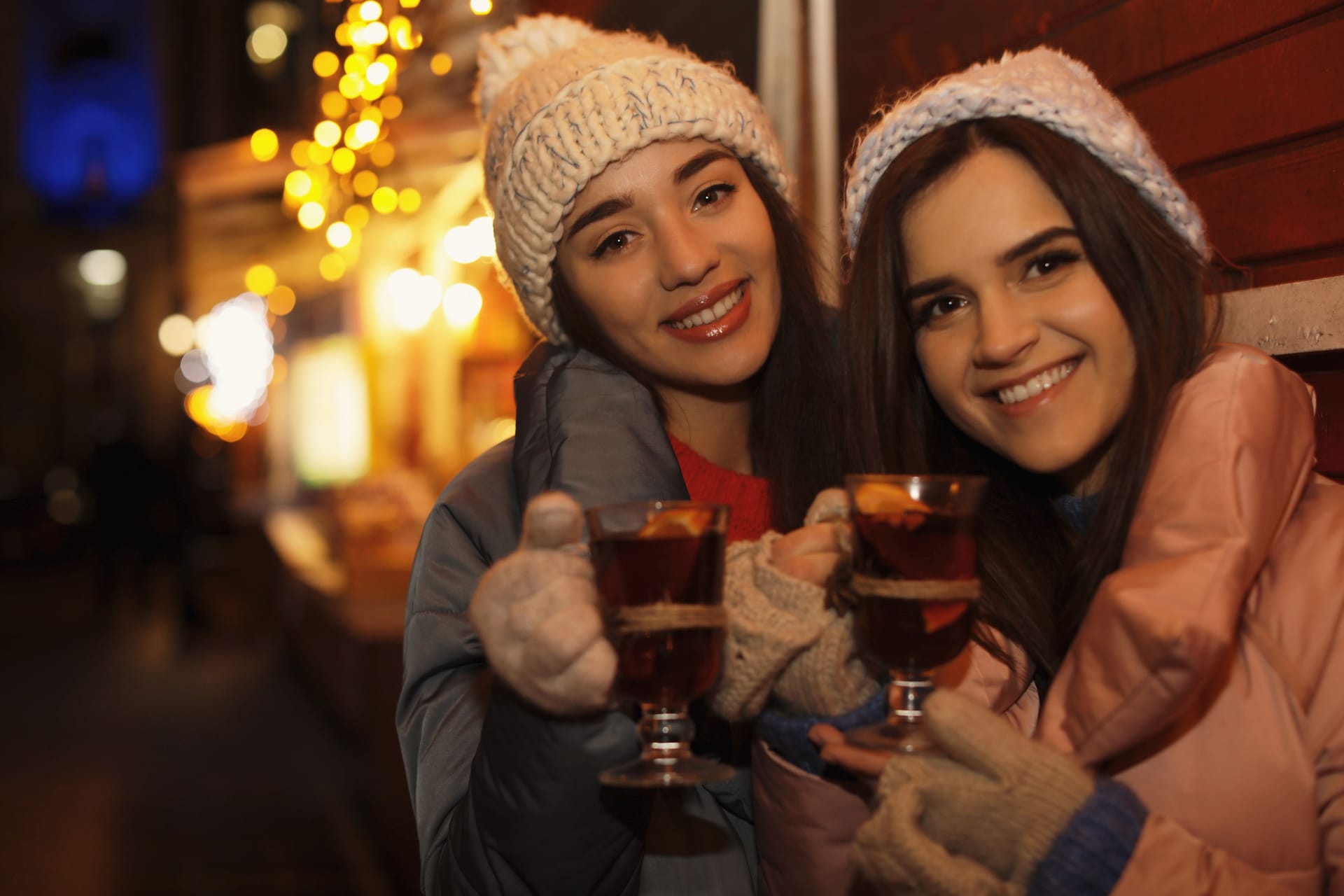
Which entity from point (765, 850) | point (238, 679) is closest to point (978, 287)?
point (765, 850)

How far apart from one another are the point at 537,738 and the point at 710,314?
95 centimetres

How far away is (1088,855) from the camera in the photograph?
4.02 ft

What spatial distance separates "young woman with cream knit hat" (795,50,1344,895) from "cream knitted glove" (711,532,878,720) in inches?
6.6

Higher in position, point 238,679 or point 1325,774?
point 1325,774

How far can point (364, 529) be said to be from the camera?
597 centimetres

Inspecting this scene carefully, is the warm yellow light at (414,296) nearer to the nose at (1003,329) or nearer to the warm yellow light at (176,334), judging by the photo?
the nose at (1003,329)

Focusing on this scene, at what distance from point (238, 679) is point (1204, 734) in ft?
26.2

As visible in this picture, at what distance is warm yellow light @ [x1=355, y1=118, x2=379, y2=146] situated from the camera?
15.6 ft

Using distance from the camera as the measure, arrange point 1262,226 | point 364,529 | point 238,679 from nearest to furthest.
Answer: point 1262,226 → point 364,529 → point 238,679

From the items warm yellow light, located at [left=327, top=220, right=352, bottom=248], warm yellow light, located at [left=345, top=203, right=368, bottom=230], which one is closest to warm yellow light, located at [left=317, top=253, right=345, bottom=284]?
warm yellow light, located at [left=327, top=220, right=352, bottom=248]

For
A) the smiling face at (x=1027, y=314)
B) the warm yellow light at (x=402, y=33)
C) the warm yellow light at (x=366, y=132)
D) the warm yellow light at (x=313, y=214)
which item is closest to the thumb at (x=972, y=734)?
the smiling face at (x=1027, y=314)

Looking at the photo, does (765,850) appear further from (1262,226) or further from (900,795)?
(1262,226)

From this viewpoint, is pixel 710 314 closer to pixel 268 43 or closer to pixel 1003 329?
pixel 1003 329

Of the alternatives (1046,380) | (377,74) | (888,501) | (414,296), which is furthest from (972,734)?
(414,296)
